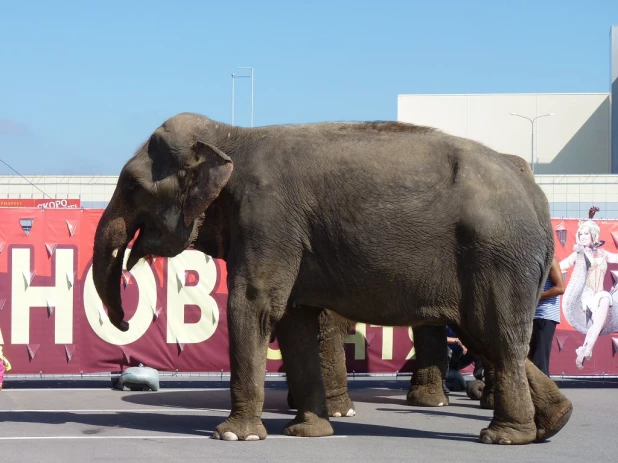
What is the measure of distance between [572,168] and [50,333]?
64.5 meters

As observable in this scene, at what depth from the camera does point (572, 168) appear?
73.9 metres

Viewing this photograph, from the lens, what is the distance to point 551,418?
864 centimetres

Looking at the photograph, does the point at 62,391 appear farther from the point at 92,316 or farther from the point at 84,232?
the point at 84,232

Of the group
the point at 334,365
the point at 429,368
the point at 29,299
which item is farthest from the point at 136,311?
the point at 429,368

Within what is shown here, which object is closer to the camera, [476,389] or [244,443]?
[244,443]

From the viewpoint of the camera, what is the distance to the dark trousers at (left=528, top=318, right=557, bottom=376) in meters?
11.0

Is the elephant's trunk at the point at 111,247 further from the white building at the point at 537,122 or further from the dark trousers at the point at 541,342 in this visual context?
the white building at the point at 537,122

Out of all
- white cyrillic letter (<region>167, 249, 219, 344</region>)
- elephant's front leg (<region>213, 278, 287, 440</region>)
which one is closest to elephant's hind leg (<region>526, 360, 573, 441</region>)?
elephant's front leg (<region>213, 278, 287, 440</region>)

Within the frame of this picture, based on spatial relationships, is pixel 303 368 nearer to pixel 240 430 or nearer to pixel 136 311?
pixel 240 430

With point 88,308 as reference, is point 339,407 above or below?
below

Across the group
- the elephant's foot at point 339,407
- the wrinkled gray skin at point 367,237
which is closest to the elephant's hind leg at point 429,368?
the elephant's foot at point 339,407

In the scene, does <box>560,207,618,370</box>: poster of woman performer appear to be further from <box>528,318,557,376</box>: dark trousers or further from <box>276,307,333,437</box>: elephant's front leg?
<box>276,307,333,437</box>: elephant's front leg

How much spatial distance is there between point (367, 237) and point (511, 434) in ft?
6.17

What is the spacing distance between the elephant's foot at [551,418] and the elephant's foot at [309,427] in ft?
5.53
